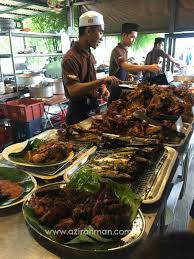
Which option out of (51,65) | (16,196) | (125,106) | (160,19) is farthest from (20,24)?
(16,196)

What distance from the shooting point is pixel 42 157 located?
143 cm

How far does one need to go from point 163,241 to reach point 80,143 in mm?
1348

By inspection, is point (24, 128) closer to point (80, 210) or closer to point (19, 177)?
point (19, 177)

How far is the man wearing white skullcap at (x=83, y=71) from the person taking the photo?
248 centimetres

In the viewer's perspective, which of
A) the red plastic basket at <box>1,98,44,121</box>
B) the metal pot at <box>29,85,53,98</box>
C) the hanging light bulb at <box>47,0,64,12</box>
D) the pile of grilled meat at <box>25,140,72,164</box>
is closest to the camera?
the pile of grilled meat at <box>25,140,72,164</box>

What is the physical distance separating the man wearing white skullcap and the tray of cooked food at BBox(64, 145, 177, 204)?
102cm

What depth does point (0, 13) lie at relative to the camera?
5.23 metres

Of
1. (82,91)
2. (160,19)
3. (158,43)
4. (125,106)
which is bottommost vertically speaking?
(125,106)

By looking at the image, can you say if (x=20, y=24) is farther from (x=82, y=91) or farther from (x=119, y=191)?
(x=119, y=191)

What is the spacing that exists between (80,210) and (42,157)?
537mm

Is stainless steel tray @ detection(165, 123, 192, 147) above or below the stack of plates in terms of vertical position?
below

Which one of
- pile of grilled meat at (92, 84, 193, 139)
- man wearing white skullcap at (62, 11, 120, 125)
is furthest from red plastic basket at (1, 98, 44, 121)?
pile of grilled meat at (92, 84, 193, 139)

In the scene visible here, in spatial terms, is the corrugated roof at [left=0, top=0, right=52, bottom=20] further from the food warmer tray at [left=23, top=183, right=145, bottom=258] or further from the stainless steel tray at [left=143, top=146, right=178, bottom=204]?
the food warmer tray at [left=23, top=183, right=145, bottom=258]

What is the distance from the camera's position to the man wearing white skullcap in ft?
8.13
